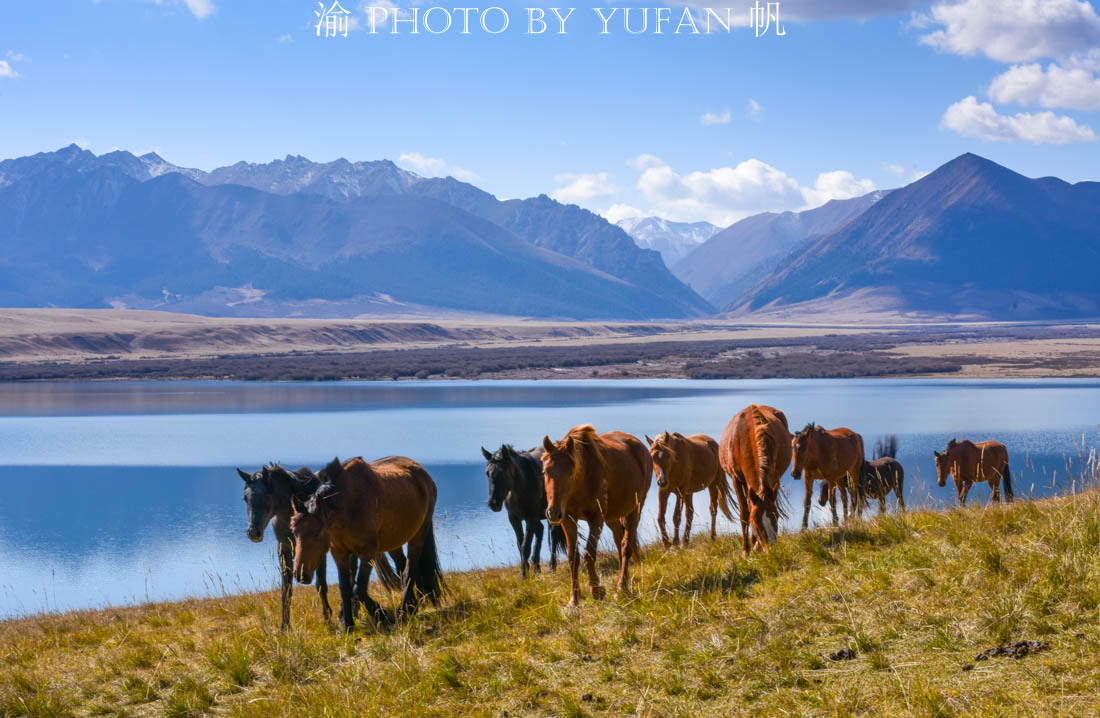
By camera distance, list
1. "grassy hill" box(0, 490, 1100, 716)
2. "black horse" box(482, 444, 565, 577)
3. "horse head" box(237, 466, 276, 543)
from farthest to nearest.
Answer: "black horse" box(482, 444, 565, 577)
"horse head" box(237, 466, 276, 543)
"grassy hill" box(0, 490, 1100, 716)

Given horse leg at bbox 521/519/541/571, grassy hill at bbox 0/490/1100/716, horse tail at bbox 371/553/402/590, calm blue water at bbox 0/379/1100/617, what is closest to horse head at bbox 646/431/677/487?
grassy hill at bbox 0/490/1100/716

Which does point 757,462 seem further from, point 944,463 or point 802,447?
point 944,463

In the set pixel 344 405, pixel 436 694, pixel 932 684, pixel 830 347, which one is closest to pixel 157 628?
pixel 436 694

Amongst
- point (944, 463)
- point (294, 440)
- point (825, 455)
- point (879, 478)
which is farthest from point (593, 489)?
point (294, 440)

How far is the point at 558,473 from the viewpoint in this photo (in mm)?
8773

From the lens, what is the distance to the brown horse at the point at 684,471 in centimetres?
1180

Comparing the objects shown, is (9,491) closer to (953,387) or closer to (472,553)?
(472,553)

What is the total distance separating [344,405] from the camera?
200 feet

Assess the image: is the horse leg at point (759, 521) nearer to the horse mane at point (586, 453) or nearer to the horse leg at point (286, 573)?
the horse mane at point (586, 453)

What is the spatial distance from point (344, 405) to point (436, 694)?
182 feet

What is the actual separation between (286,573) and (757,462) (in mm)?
5339

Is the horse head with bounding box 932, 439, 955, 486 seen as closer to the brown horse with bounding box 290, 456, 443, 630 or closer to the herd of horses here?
the herd of horses

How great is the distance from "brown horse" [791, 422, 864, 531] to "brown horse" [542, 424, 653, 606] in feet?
15.3

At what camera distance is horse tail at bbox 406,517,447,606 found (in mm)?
10430
